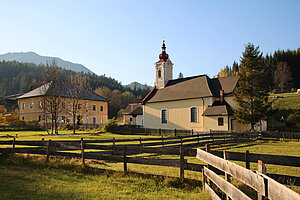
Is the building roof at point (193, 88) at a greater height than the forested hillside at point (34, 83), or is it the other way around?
the forested hillside at point (34, 83)

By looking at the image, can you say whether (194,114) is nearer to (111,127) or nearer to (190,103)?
(190,103)

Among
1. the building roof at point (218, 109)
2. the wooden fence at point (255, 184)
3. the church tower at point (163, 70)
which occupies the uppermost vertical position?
the church tower at point (163, 70)

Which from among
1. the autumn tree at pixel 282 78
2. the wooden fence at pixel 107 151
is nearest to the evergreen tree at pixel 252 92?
the wooden fence at pixel 107 151

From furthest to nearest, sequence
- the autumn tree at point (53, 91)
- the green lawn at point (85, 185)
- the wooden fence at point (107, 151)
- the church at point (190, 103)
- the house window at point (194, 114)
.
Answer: the house window at point (194, 114) → the autumn tree at point (53, 91) → the church at point (190, 103) → the wooden fence at point (107, 151) → the green lawn at point (85, 185)

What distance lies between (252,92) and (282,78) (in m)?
46.9

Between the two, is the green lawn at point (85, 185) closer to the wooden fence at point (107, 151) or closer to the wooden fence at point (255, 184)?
the wooden fence at point (107, 151)

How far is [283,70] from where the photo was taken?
231 feet

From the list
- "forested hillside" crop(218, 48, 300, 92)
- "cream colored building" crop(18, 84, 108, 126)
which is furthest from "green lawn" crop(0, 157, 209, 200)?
"forested hillside" crop(218, 48, 300, 92)

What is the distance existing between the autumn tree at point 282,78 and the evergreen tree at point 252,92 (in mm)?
45436

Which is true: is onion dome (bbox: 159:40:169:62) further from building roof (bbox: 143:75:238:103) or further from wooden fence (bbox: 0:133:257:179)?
wooden fence (bbox: 0:133:257:179)

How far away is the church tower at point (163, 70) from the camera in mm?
43406

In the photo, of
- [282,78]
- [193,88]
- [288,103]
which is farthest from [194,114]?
[282,78]

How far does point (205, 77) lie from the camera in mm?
38000

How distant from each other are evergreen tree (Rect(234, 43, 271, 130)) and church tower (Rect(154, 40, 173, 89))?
1553 cm
